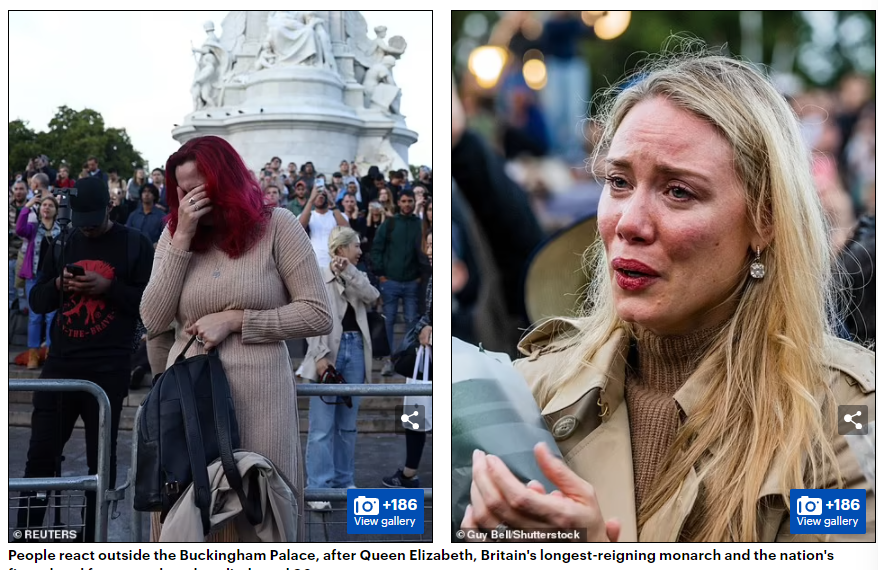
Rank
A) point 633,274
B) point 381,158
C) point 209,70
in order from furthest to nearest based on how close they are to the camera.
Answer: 1. point 381,158
2. point 209,70
3. point 633,274

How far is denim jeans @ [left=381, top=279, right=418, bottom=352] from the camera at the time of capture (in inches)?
169

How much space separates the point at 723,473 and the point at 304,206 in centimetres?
260

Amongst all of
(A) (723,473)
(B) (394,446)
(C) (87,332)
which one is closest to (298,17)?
(C) (87,332)

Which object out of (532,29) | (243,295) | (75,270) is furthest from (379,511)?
(532,29)

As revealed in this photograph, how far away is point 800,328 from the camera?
3.31 meters

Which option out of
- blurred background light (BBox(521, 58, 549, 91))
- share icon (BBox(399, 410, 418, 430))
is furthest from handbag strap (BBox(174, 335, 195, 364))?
blurred background light (BBox(521, 58, 549, 91))

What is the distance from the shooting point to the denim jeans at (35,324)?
13.1 feet

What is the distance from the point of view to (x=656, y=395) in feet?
10.9

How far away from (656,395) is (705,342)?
237mm

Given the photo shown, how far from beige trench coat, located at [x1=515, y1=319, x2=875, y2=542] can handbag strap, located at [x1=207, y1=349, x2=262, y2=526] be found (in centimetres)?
103

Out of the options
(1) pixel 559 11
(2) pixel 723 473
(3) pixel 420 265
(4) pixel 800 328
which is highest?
(1) pixel 559 11

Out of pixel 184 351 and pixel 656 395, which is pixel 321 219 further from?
pixel 656 395

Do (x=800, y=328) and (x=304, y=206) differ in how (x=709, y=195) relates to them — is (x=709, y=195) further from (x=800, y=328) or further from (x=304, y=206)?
(x=304, y=206)

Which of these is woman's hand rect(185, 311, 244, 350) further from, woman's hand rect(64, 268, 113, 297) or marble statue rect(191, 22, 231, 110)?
marble statue rect(191, 22, 231, 110)
